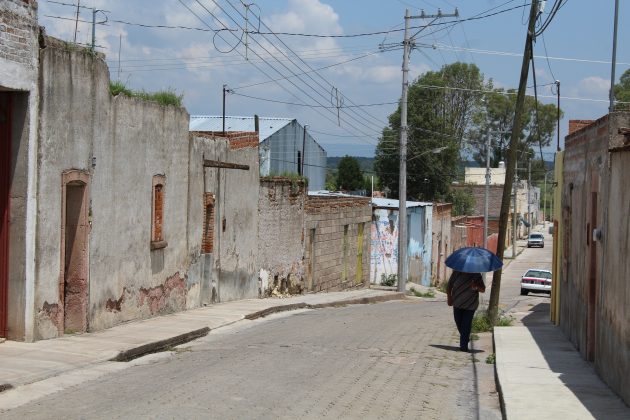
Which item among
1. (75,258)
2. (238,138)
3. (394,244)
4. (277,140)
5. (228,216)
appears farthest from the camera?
(277,140)

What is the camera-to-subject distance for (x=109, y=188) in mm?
16484

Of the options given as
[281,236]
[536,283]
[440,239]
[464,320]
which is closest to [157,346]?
[464,320]

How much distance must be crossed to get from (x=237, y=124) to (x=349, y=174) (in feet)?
Answer: 93.0

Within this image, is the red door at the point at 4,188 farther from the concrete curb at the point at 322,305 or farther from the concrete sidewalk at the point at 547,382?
the concrete curb at the point at 322,305

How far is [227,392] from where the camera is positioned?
35.3ft

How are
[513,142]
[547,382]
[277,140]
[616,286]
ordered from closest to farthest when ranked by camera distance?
[616,286] → [547,382] → [513,142] → [277,140]

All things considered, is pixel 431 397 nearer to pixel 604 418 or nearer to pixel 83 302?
pixel 604 418

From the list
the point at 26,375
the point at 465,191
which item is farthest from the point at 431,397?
the point at 465,191

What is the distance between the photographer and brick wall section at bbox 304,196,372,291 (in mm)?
31734

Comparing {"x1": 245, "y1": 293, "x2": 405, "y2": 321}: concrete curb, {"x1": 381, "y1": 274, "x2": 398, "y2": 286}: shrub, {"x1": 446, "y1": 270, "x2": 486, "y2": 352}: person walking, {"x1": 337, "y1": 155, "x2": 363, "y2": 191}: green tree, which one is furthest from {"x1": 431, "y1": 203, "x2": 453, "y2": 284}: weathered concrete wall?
{"x1": 446, "y1": 270, "x2": 486, "y2": 352}: person walking

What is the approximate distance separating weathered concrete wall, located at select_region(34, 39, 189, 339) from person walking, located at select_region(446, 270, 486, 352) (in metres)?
6.16

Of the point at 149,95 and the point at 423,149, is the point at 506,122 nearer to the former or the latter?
the point at 423,149

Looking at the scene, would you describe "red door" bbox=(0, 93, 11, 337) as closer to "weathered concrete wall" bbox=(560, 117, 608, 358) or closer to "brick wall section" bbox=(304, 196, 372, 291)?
"weathered concrete wall" bbox=(560, 117, 608, 358)

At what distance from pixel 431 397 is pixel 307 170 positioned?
170ft
